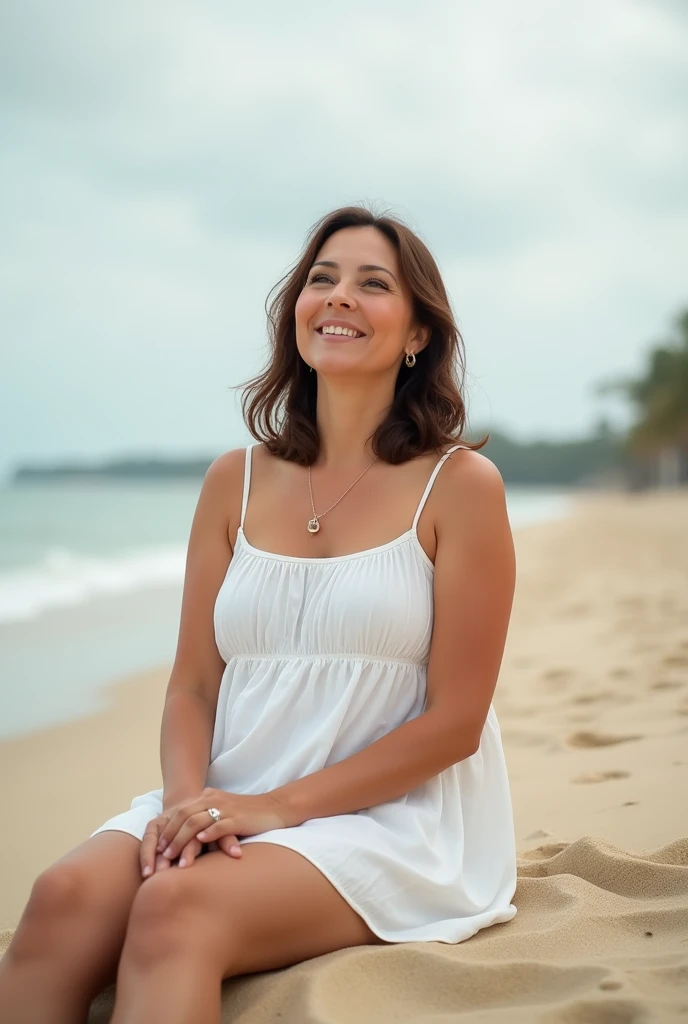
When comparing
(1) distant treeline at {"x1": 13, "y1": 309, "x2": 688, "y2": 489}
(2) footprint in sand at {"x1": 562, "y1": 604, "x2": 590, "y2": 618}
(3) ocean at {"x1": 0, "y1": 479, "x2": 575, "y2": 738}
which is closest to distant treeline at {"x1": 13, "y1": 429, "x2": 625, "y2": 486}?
(1) distant treeline at {"x1": 13, "y1": 309, "x2": 688, "y2": 489}

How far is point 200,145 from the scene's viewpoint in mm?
37969

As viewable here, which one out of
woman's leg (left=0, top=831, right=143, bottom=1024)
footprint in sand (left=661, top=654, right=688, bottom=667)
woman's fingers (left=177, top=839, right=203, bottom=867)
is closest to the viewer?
woman's leg (left=0, top=831, right=143, bottom=1024)

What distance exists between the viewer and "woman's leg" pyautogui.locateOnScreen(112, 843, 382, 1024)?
1.78 metres

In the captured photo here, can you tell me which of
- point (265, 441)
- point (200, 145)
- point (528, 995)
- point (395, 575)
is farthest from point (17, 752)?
point (200, 145)

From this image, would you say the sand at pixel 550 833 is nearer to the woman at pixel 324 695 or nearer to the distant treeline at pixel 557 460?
the woman at pixel 324 695

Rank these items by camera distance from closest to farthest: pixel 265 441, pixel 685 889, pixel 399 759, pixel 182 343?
1. pixel 399 759
2. pixel 685 889
3. pixel 265 441
4. pixel 182 343

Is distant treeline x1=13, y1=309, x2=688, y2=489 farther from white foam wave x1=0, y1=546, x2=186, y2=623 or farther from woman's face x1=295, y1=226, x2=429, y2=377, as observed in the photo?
woman's face x1=295, y1=226, x2=429, y2=377

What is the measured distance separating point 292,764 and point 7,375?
34.6 metres

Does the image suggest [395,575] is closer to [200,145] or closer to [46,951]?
[46,951]

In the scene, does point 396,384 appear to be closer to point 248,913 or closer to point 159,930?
point 248,913

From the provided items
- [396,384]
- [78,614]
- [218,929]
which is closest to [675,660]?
[396,384]

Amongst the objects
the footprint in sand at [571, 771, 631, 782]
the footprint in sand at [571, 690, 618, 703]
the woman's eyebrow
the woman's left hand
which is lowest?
the footprint in sand at [571, 771, 631, 782]

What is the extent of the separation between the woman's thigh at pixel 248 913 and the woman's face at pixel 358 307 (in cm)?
133

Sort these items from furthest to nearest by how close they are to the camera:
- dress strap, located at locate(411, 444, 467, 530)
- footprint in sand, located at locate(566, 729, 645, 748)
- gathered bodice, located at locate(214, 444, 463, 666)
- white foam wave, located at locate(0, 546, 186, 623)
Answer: white foam wave, located at locate(0, 546, 186, 623) < footprint in sand, located at locate(566, 729, 645, 748) < dress strap, located at locate(411, 444, 467, 530) < gathered bodice, located at locate(214, 444, 463, 666)
